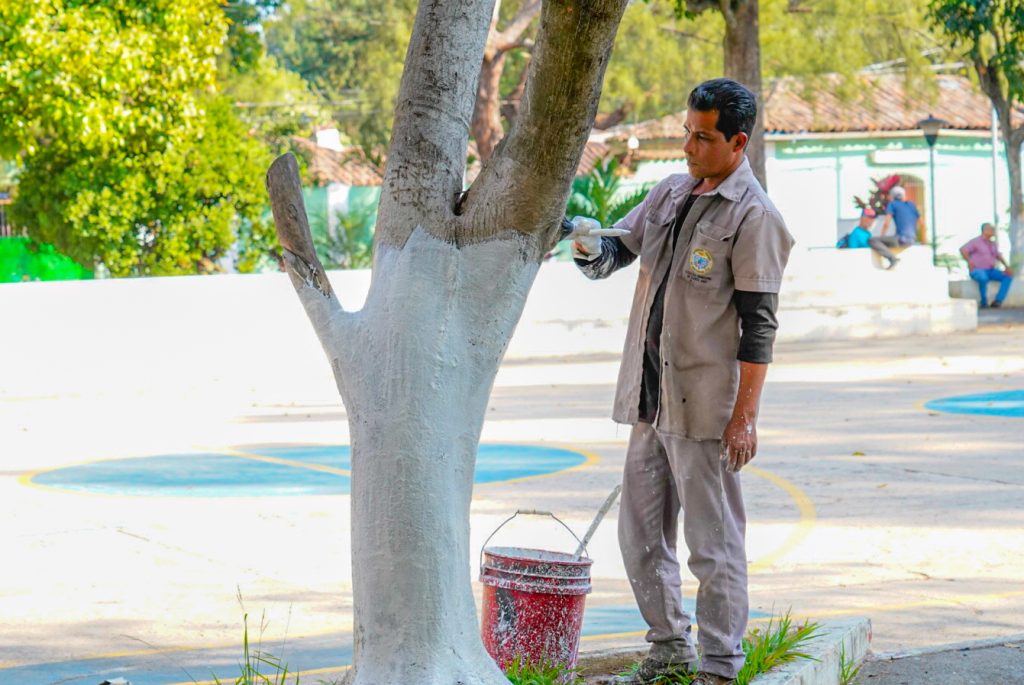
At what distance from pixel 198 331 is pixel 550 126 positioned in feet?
44.2

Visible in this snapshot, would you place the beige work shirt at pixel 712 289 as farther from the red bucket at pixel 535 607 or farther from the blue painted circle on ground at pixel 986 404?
the blue painted circle on ground at pixel 986 404

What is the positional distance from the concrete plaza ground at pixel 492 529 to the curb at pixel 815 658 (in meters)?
0.42

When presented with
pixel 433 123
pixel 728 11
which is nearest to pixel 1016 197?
pixel 728 11

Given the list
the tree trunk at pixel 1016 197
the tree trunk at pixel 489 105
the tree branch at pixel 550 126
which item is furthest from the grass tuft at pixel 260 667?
the tree trunk at pixel 1016 197

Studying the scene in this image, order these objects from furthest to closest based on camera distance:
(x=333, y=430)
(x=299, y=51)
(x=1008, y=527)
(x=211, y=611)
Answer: (x=299, y=51) → (x=333, y=430) → (x=1008, y=527) → (x=211, y=611)

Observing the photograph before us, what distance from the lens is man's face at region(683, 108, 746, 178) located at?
4.63 m

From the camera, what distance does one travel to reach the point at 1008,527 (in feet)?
26.8

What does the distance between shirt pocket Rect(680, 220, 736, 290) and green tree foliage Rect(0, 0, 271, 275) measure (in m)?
14.0

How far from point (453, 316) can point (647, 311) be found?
86 cm

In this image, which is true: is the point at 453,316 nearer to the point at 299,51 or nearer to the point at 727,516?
the point at 727,516

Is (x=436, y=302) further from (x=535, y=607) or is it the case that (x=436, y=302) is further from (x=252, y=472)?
(x=252, y=472)

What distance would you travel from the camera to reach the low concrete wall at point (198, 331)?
16.2m

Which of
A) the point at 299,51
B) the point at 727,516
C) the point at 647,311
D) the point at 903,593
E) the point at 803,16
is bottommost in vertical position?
the point at 903,593

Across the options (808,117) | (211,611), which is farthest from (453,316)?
(808,117)
